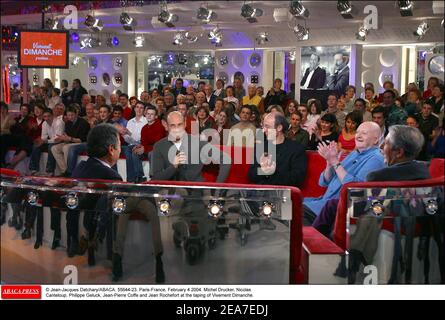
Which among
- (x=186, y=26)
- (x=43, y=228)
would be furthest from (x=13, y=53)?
(x=43, y=228)

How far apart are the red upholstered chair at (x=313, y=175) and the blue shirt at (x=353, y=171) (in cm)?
20

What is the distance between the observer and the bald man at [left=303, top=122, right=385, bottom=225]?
2885mm

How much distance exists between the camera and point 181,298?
42.6 inches

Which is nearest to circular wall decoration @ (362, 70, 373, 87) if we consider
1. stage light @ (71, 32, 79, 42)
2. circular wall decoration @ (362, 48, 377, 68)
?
circular wall decoration @ (362, 48, 377, 68)

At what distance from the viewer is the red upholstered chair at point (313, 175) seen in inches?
133

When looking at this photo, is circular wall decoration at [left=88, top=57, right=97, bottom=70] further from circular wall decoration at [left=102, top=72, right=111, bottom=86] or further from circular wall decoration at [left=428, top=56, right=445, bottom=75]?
circular wall decoration at [left=428, top=56, right=445, bottom=75]

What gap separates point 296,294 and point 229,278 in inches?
15.3

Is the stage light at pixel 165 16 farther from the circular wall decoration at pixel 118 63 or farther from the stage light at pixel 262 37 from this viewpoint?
the circular wall decoration at pixel 118 63

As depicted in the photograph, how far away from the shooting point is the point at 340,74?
35.4ft

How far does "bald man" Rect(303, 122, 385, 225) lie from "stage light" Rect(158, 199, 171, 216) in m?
1.50

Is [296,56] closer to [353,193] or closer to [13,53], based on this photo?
[13,53]

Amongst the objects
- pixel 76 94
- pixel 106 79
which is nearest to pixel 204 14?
pixel 76 94

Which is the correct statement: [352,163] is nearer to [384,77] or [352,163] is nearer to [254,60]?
[384,77]

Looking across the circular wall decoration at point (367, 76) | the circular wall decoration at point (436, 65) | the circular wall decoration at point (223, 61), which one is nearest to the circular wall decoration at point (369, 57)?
the circular wall decoration at point (367, 76)
